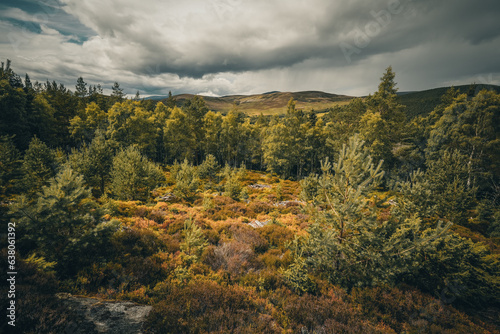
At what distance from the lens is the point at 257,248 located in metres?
9.92

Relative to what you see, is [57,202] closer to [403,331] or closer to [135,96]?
[403,331]

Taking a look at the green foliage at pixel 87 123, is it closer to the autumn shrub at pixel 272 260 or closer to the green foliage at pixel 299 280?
Result: the autumn shrub at pixel 272 260

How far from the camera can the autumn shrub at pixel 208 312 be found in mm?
4566

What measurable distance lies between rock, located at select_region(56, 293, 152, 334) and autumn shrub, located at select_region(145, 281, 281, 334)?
1.18 ft

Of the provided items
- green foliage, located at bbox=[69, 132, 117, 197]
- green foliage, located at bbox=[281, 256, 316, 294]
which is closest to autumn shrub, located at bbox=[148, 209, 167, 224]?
green foliage, located at bbox=[281, 256, 316, 294]

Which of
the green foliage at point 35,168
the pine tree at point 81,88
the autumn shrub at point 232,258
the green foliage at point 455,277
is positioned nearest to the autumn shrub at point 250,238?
the autumn shrub at point 232,258

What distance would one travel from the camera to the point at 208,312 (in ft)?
16.9

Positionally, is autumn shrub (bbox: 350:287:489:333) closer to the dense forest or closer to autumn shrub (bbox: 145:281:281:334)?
the dense forest

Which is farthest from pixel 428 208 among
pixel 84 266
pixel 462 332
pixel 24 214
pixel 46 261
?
pixel 24 214

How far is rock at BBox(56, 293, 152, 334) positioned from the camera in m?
4.15

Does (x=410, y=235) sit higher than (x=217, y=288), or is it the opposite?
(x=410, y=235)

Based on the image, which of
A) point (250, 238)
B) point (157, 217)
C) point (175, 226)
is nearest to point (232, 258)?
point (250, 238)

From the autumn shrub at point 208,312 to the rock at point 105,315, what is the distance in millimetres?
360

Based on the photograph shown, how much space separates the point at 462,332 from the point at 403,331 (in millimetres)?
1792
